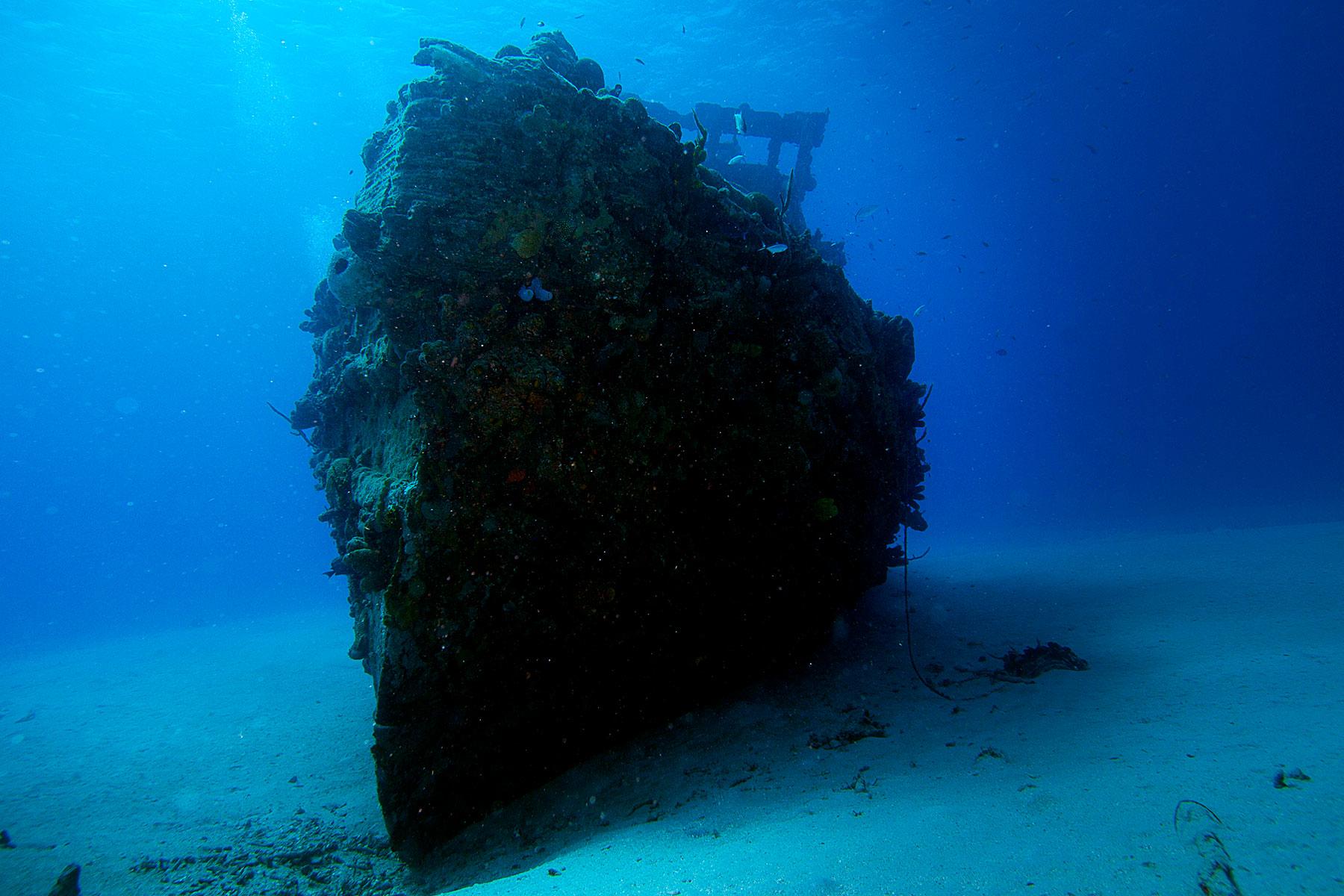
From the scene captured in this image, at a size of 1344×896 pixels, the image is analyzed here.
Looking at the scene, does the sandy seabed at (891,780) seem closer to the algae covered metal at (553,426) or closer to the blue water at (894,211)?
the algae covered metal at (553,426)

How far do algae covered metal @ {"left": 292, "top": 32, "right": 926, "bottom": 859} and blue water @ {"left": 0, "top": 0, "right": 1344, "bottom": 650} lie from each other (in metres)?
23.6

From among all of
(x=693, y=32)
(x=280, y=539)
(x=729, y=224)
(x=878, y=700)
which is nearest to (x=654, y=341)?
(x=729, y=224)

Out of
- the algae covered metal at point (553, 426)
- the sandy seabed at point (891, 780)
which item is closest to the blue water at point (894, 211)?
the sandy seabed at point (891, 780)

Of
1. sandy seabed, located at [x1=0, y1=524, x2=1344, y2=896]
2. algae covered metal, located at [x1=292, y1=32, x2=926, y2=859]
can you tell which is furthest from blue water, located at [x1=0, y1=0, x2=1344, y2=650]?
algae covered metal, located at [x1=292, y1=32, x2=926, y2=859]

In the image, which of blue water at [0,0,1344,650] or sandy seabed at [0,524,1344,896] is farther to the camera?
blue water at [0,0,1344,650]

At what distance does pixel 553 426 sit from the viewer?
421cm

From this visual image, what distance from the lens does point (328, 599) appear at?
37.2 meters

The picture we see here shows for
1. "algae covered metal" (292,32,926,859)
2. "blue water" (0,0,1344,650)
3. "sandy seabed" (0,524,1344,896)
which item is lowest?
"sandy seabed" (0,524,1344,896)

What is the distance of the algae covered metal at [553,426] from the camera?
4.03 meters

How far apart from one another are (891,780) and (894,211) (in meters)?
86.0

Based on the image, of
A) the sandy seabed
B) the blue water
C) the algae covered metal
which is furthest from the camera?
the blue water

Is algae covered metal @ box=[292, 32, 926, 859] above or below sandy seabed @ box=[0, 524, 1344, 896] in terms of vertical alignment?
above

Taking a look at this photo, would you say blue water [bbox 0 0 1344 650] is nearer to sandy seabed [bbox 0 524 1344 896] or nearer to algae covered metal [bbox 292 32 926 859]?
sandy seabed [bbox 0 524 1344 896]

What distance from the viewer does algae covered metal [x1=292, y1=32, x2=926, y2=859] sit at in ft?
13.2
